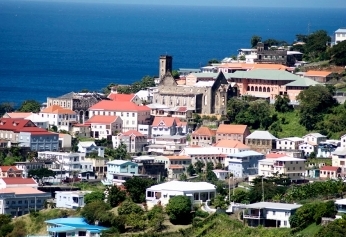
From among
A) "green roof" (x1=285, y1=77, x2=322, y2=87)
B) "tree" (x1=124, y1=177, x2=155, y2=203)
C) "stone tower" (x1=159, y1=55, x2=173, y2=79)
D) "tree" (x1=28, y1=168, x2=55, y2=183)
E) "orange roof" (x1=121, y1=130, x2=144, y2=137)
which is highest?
"stone tower" (x1=159, y1=55, x2=173, y2=79)

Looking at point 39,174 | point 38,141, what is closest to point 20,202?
point 39,174

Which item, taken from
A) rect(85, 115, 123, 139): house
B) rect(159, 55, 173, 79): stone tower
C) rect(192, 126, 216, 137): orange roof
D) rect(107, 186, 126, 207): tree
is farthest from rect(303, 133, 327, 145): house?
rect(159, 55, 173, 79): stone tower

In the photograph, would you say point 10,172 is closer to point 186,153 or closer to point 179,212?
point 186,153

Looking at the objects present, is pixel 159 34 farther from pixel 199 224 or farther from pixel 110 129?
pixel 199 224

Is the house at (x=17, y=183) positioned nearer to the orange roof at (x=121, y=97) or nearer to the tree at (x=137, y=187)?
the tree at (x=137, y=187)

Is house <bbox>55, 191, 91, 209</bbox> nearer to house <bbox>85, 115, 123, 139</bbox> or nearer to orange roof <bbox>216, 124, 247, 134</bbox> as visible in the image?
orange roof <bbox>216, 124, 247, 134</bbox>

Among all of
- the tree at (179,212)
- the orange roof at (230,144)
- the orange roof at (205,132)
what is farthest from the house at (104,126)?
the tree at (179,212)
